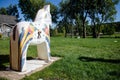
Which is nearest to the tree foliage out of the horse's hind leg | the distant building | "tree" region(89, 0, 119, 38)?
"tree" region(89, 0, 119, 38)

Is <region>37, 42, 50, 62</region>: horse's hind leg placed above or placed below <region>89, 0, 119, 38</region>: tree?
below

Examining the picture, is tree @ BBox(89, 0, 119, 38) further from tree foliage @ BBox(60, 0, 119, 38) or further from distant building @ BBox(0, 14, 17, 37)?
distant building @ BBox(0, 14, 17, 37)

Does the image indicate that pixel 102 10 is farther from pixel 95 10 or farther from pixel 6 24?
pixel 6 24

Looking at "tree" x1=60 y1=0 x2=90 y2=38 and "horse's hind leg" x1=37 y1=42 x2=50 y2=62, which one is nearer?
"horse's hind leg" x1=37 y1=42 x2=50 y2=62

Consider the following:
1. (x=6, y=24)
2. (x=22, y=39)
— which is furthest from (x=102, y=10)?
(x=22, y=39)

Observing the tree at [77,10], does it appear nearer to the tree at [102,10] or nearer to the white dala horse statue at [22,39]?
the tree at [102,10]

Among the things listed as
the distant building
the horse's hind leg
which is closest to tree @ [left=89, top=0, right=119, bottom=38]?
the distant building

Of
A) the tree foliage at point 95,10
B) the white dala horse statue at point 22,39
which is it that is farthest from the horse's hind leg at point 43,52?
the tree foliage at point 95,10

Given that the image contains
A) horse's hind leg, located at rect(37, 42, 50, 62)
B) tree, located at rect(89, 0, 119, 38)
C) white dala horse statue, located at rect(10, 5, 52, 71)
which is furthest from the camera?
tree, located at rect(89, 0, 119, 38)

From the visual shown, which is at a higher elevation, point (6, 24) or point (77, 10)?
point (77, 10)

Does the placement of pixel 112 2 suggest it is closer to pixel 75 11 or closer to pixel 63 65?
pixel 75 11

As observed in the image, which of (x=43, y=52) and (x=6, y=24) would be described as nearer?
(x=43, y=52)

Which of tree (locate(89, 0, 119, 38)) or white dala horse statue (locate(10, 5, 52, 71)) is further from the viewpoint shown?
tree (locate(89, 0, 119, 38))

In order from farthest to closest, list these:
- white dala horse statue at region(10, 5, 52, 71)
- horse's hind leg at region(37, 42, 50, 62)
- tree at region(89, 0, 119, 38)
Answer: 1. tree at region(89, 0, 119, 38)
2. horse's hind leg at region(37, 42, 50, 62)
3. white dala horse statue at region(10, 5, 52, 71)
